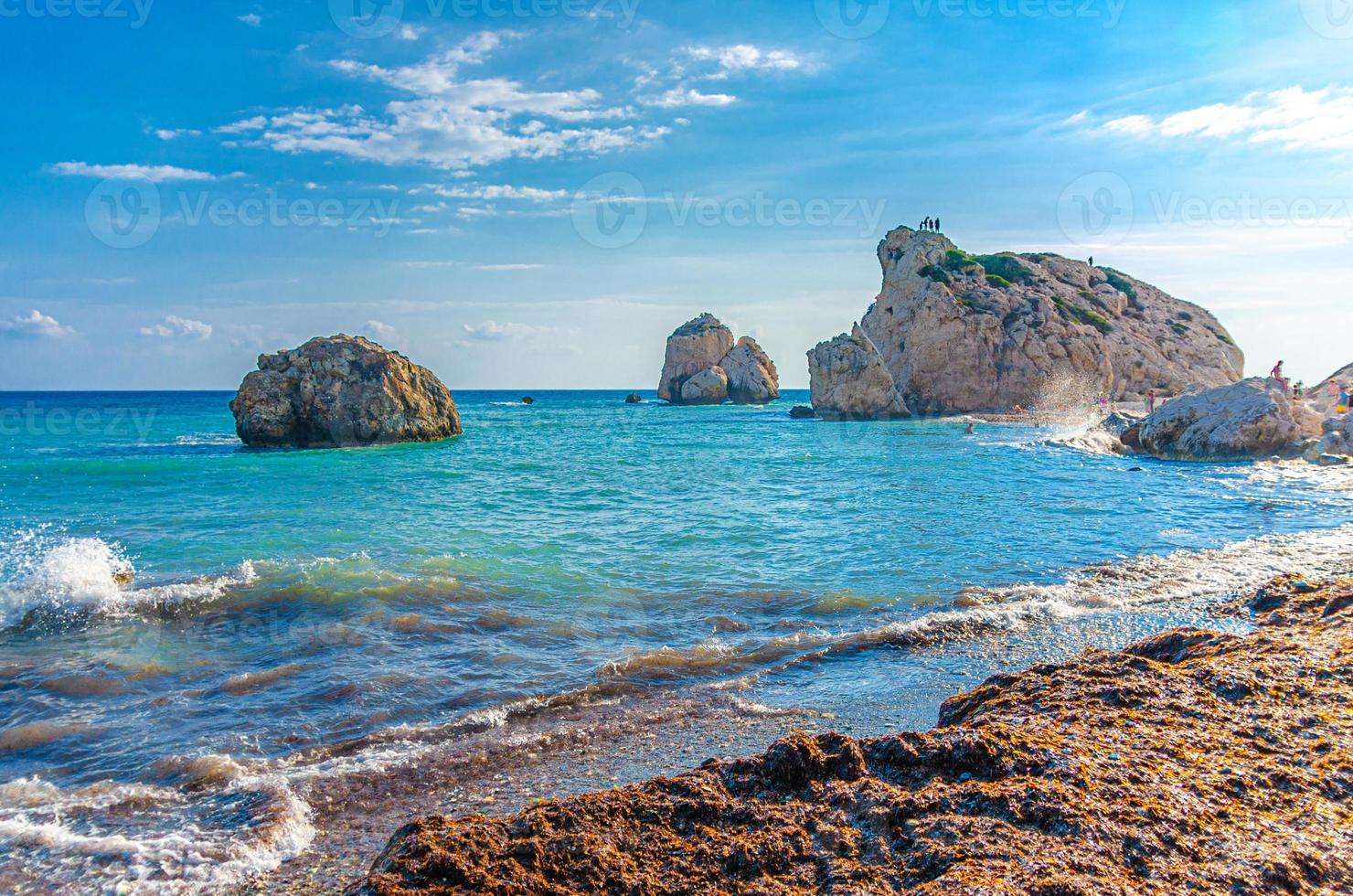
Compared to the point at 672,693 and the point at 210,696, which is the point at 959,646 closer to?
the point at 672,693

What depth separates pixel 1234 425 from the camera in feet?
88.1

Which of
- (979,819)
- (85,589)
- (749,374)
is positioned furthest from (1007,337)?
(979,819)

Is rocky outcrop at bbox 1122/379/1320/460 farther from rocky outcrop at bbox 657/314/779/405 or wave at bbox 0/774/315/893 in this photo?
rocky outcrop at bbox 657/314/779/405

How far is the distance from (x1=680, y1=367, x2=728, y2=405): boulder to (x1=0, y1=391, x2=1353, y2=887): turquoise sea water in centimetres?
7649

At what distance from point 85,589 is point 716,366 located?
93.4 metres

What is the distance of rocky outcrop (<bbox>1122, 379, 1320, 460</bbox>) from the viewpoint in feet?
86.6

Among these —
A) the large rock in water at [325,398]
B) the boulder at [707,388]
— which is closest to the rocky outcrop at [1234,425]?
the large rock in water at [325,398]

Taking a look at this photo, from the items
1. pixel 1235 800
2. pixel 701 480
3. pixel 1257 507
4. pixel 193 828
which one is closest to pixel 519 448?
pixel 701 480

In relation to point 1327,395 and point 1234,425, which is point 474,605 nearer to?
point 1234,425

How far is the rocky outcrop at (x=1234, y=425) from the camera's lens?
26.4m

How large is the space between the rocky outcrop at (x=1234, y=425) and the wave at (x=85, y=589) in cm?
3042

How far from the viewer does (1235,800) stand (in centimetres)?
351

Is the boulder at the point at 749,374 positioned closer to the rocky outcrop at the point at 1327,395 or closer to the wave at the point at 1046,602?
the rocky outcrop at the point at 1327,395

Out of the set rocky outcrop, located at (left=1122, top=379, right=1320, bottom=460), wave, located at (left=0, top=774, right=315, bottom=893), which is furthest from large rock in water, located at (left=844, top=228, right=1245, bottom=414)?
wave, located at (left=0, top=774, right=315, bottom=893)
